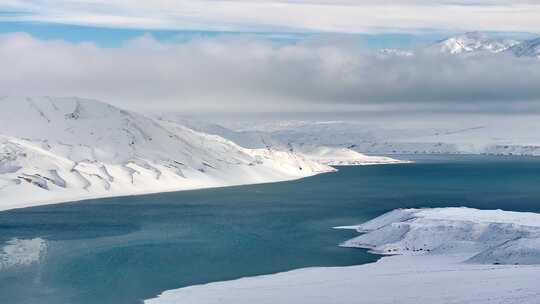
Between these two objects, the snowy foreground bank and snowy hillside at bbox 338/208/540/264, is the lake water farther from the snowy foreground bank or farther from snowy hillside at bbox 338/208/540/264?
snowy hillside at bbox 338/208/540/264

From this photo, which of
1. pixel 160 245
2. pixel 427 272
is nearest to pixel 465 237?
pixel 427 272

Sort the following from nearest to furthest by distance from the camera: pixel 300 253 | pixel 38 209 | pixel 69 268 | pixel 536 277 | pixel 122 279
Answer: pixel 536 277 → pixel 122 279 → pixel 69 268 → pixel 300 253 → pixel 38 209

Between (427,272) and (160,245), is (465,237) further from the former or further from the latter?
(160,245)

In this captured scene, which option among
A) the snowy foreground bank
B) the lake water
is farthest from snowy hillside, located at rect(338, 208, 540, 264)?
the lake water

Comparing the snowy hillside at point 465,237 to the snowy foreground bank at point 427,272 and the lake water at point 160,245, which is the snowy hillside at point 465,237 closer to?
the snowy foreground bank at point 427,272

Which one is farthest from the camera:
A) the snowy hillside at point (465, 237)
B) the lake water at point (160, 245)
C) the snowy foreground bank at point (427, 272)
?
the snowy hillside at point (465, 237)

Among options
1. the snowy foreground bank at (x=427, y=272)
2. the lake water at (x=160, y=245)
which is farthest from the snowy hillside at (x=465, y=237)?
the lake water at (x=160, y=245)

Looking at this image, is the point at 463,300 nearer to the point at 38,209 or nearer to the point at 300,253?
the point at 300,253

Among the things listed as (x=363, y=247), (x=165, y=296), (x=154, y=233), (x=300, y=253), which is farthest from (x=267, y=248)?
(x=165, y=296)
